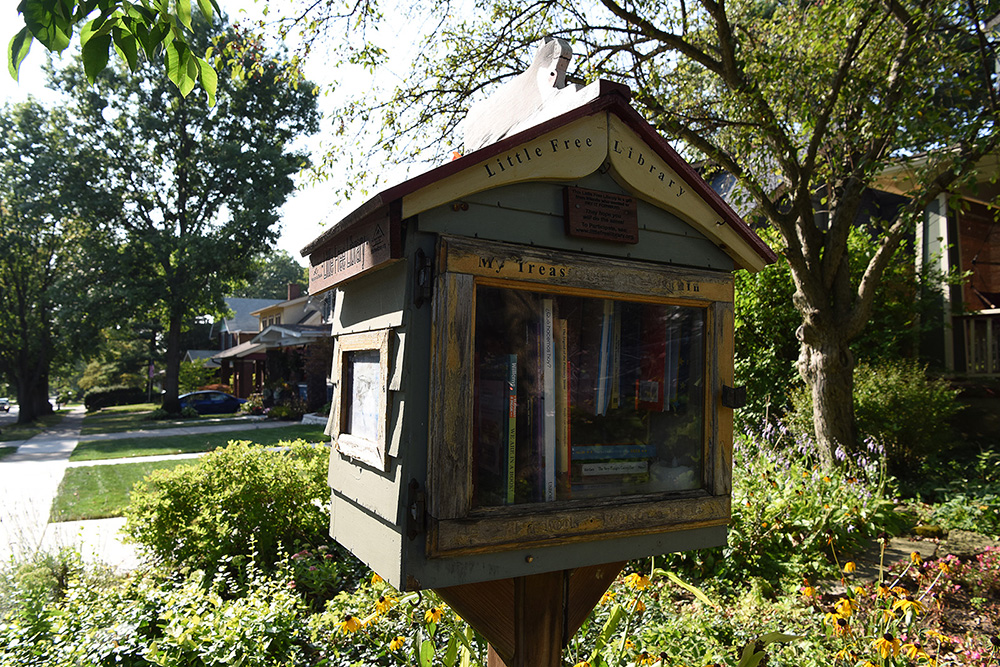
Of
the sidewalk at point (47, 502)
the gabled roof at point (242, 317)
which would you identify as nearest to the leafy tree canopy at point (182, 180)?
the sidewalk at point (47, 502)

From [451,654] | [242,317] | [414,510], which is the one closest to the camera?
[414,510]

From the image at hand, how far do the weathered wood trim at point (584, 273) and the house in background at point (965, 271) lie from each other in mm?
8597

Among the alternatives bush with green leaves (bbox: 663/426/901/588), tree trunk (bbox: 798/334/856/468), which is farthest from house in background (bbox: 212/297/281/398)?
bush with green leaves (bbox: 663/426/901/588)

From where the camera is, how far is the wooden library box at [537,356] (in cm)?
150

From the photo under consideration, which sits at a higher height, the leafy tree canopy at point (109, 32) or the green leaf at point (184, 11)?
the green leaf at point (184, 11)

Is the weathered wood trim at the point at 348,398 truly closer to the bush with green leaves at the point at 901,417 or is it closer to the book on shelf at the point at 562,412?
the book on shelf at the point at 562,412

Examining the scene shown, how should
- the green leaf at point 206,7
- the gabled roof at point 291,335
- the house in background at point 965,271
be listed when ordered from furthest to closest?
the gabled roof at point 291,335
the house in background at point 965,271
the green leaf at point 206,7

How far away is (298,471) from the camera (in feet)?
18.0

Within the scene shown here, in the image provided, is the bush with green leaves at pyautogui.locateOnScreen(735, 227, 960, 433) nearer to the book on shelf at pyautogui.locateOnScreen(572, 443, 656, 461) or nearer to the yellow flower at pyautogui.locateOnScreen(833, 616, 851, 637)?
the yellow flower at pyautogui.locateOnScreen(833, 616, 851, 637)

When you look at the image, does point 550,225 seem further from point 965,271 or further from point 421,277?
point 965,271

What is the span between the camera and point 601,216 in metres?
1.72

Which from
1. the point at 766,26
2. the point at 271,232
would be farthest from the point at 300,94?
the point at 766,26

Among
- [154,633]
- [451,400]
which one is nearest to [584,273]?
[451,400]

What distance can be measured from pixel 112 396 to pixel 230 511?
4274 centimetres
